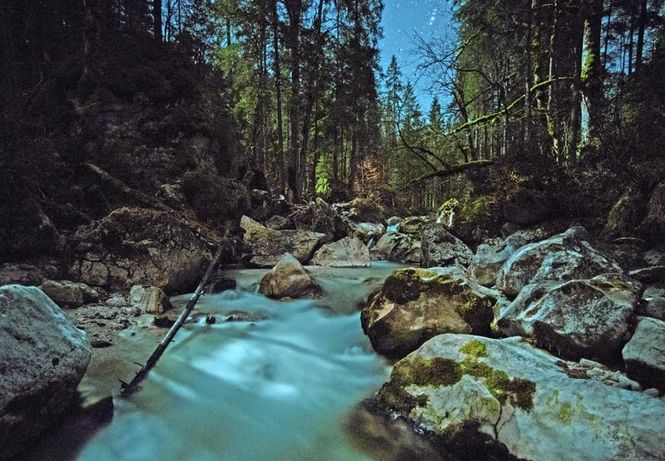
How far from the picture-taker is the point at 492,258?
7.50 metres

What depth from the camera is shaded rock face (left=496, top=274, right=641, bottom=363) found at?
137 inches

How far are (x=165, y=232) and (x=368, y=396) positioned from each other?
519 centimetres

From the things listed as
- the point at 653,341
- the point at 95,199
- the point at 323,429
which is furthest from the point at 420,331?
the point at 95,199

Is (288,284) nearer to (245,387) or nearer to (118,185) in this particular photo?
(245,387)

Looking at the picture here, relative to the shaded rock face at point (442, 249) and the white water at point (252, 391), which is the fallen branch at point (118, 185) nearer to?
the white water at point (252, 391)

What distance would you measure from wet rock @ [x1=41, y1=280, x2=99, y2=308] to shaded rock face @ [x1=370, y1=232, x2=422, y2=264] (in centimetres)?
913

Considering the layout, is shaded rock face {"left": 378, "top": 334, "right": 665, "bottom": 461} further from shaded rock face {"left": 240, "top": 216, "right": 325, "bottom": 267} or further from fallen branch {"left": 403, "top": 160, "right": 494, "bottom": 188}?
fallen branch {"left": 403, "top": 160, "right": 494, "bottom": 188}

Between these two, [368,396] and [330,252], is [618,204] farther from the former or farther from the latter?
[330,252]

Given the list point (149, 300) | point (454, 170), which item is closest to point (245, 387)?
point (149, 300)

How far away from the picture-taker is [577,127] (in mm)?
8258

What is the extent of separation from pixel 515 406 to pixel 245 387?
299 centimetres

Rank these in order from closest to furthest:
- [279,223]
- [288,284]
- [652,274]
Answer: [652,274], [288,284], [279,223]

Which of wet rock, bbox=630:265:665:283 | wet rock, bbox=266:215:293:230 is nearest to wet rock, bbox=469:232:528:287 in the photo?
wet rock, bbox=630:265:665:283

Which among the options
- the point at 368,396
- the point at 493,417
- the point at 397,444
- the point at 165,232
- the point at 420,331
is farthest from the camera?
the point at 165,232
